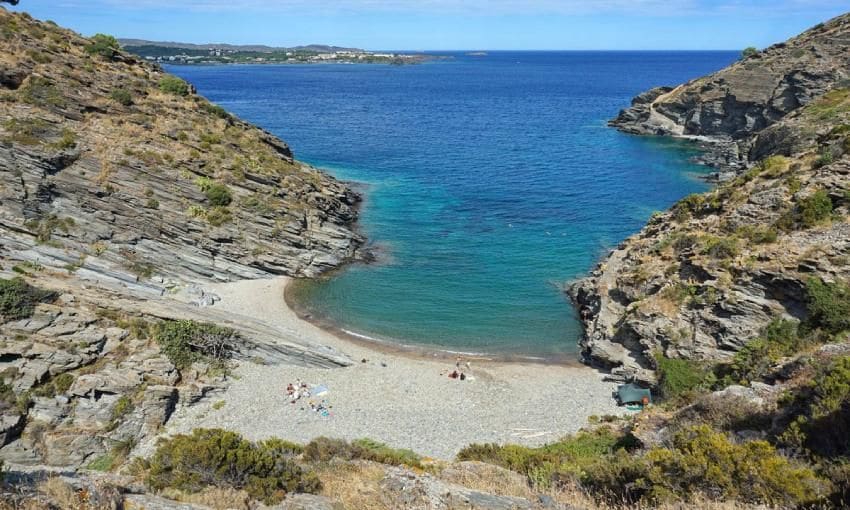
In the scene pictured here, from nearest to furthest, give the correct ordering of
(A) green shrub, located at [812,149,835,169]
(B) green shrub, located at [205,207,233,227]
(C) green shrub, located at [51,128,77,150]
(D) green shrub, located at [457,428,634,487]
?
(D) green shrub, located at [457,428,634,487]
(A) green shrub, located at [812,149,835,169]
(C) green shrub, located at [51,128,77,150]
(B) green shrub, located at [205,207,233,227]

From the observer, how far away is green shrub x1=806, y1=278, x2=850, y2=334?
81.8 feet

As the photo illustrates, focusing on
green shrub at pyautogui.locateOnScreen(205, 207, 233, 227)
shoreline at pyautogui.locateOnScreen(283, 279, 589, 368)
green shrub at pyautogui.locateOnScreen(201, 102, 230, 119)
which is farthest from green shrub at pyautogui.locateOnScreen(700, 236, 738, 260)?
green shrub at pyautogui.locateOnScreen(201, 102, 230, 119)

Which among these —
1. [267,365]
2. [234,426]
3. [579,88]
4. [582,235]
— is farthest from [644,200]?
[579,88]

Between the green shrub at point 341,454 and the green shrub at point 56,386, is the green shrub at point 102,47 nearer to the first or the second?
the green shrub at point 56,386

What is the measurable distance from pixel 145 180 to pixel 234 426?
25.4 meters

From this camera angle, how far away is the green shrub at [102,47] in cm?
5641

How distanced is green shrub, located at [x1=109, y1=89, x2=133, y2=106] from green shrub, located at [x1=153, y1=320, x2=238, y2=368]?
28.2 metres

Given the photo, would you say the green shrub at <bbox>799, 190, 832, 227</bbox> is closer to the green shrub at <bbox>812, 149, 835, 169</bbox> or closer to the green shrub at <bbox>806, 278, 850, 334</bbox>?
the green shrub at <bbox>812, 149, 835, 169</bbox>

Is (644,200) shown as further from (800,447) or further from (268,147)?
(800,447)

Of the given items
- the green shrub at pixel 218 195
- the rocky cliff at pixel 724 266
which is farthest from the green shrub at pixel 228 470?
the green shrub at pixel 218 195

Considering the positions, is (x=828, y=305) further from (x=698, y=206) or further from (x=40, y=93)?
(x=40, y=93)

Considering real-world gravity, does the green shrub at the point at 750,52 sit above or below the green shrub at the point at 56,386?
above

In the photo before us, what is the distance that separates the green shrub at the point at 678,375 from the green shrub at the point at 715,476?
14.5 metres

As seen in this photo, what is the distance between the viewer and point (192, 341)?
101 feet
